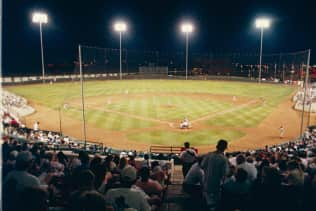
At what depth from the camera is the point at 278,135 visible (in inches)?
Answer: 1151

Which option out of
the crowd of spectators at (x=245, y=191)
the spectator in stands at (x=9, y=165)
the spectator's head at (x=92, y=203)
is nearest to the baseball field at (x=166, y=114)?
the spectator in stands at (x=9, y=165)

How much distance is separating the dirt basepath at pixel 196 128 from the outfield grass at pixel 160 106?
34.1 inches

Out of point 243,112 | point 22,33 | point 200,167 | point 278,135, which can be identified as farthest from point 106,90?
point 200,167

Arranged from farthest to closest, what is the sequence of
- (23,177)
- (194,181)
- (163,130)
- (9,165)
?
(163,130) → (9,165) → (194,181) → (23,177)

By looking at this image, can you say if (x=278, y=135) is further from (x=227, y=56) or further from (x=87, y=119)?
→ (x=227, y=56)

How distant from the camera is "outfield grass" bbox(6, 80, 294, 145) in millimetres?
29328

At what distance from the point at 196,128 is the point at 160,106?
41.4 feet

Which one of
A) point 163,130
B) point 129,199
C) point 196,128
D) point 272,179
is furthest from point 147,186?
point 196,128

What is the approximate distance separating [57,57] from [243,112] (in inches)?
2851

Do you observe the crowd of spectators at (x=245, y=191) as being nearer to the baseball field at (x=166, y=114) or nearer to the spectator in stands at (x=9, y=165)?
the spectator in stands at (x=9, y=165)

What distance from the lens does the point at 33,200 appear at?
202 inches

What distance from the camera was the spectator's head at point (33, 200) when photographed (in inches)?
202

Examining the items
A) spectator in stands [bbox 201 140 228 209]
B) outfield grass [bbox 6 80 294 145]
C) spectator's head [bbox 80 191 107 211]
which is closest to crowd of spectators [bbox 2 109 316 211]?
spectator in stands [bbox 201 140 228 209]

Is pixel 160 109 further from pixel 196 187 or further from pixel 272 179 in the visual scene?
pixel 272 179
